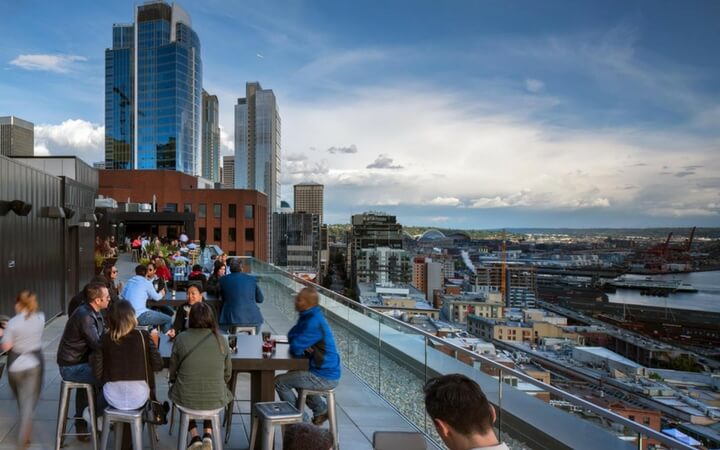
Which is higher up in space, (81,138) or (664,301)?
(81,138)

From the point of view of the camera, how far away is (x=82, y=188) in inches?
552

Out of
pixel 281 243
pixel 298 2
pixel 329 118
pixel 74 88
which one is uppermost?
pixel 74 88

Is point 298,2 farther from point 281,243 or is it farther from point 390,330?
point 281,243

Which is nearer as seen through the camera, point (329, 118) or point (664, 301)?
point (664, 301)

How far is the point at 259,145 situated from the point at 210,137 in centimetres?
2275

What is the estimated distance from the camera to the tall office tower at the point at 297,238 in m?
100

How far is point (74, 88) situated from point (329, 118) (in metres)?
44.0

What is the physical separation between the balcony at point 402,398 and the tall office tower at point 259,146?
6216 inches

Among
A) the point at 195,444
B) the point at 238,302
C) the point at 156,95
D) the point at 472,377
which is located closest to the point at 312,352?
the point at 195,444

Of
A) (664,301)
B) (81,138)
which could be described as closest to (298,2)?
(664,301)

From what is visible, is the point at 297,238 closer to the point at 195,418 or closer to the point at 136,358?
the point at 136,358

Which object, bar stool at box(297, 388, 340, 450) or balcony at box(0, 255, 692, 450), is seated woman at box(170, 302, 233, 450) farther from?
balcony at box(0, 255, 692, 450)

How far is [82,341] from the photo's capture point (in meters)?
4.05

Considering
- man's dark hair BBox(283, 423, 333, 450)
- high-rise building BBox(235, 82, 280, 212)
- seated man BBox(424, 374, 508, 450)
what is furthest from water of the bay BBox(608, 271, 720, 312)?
high-rise building BBox(235, 82, 280, 212)
